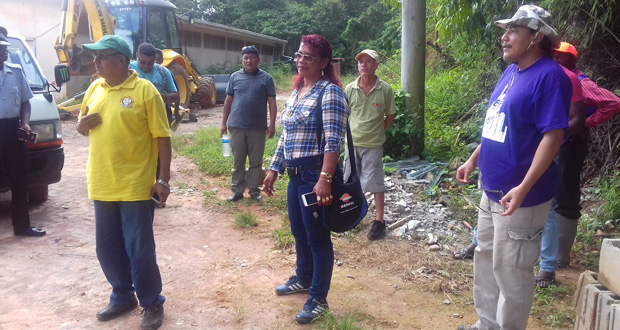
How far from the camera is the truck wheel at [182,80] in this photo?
41.8ft

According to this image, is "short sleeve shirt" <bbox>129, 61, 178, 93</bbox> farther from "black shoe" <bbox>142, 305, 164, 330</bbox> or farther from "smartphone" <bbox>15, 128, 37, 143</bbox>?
"black shoe" <bbox>142, 305, 164, 330</bbox>


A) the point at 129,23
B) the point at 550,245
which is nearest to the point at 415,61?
the point at 550,245

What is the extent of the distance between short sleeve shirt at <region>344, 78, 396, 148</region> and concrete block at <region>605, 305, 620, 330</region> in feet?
9.23

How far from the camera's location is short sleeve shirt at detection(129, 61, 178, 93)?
19.1 feet

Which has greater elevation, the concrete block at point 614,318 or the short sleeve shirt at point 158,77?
the short sleeve shirt at point 158,77

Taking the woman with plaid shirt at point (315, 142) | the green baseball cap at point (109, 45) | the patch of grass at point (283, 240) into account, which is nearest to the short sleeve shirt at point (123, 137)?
the green baseball cap at point (109, 45)

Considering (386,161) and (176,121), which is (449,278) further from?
(176,121)

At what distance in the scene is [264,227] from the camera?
539 cm

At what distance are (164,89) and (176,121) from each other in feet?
2.42

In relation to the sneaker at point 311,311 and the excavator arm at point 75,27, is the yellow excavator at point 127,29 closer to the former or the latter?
the excavator arm at point 75,27

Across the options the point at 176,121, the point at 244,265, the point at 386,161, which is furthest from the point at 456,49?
the point at 244,265

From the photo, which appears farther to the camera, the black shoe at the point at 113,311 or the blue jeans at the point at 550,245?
the blue jeans at the point at 550,245

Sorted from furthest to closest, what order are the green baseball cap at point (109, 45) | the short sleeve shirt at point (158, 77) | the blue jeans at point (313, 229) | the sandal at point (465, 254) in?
the short sleeve shirt at point (158, 77)
the sandal at point (465, 254)
the blue jeans at point (313, 229)
the green baseball cap at point (109, 45)

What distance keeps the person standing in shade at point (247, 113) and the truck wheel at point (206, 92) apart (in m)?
9.67
